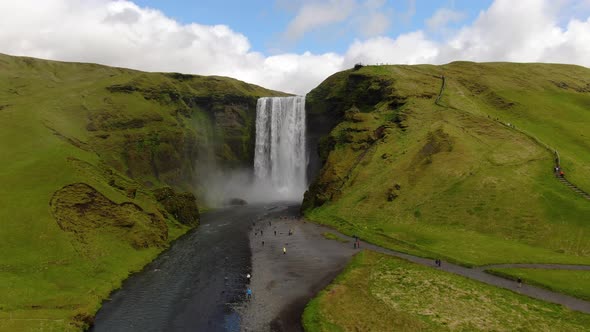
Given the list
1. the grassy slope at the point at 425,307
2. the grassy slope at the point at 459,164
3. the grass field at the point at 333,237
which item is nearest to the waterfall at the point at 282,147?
the grassy slope at the point at 459,164

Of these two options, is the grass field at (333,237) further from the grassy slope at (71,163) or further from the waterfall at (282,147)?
the waterfall at (282,147)

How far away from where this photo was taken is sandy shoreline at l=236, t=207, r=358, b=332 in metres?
35.0

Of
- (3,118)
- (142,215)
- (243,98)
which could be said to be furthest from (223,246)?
(243,98)

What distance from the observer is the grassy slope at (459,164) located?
5066 cm

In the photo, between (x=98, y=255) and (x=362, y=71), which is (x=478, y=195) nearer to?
(x=98, y=255)

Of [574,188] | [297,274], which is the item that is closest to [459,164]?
[574,188]

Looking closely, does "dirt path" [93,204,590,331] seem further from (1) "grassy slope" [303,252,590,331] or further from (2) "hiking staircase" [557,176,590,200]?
(2) "hiking staircase" [557,176,590,200]

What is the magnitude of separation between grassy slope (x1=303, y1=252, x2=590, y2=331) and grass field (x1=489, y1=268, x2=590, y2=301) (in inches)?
144

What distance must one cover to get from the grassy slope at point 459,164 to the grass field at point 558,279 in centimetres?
358

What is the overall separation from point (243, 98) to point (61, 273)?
115 metres

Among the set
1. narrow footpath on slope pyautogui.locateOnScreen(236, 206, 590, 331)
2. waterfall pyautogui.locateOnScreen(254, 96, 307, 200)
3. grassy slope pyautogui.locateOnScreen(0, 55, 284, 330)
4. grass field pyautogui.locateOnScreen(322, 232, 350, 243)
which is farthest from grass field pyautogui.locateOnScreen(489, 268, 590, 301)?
waterfall pyautogui.locateOnScreen(254, 96, 307, 200)

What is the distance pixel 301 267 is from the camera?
4881cm

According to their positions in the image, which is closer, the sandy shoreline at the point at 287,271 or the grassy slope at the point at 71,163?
the sandy shoreline at the point at 287,271

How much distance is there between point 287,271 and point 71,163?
142ft
